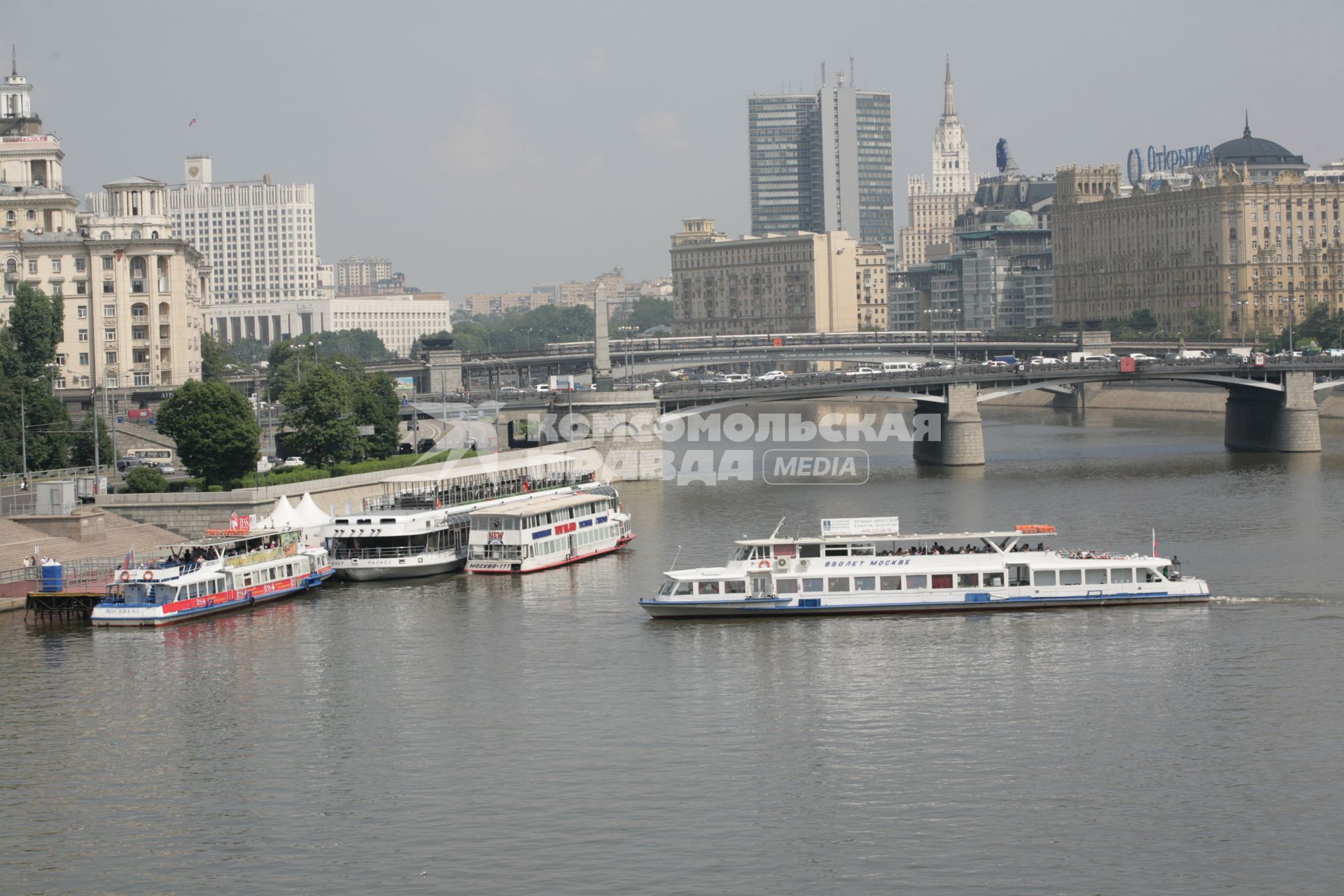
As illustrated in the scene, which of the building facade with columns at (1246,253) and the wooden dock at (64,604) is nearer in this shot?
the wooden dock at (64,604)

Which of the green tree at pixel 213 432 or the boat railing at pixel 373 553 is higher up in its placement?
the green tree at pixel 213 432

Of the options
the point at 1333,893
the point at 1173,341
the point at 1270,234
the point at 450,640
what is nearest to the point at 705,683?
the point at 450,640

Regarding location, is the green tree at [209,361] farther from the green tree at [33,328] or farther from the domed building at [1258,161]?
the domed building at [1258,161]

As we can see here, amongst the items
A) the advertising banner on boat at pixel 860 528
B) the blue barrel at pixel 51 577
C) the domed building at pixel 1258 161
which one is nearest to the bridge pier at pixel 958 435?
the advertising banner on boat at pixel 860 528

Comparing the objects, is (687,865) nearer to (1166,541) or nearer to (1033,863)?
(1033,863)

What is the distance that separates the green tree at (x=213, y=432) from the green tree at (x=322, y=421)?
17.3 ft

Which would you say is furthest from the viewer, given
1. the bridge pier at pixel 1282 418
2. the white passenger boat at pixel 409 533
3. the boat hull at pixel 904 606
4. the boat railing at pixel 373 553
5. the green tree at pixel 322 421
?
the bridge pier at pixel 1282 418

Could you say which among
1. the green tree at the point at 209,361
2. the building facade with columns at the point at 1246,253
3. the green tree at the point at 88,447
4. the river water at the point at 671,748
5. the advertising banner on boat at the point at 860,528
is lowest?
the river water at the point at 671,748

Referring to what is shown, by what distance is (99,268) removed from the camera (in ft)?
301

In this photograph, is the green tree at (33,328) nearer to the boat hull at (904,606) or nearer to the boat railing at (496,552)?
the boat railing at (496,552)

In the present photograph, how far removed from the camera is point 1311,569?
4925 cm

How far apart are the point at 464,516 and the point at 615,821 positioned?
27.7 m

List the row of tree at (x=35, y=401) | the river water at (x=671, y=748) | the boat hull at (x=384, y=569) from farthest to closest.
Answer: the row of tree at (x=35, y=401) → the boat hull at (x=384, y=569) → the river water at (x=671, y=748)

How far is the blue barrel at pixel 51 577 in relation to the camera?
47.2 m
